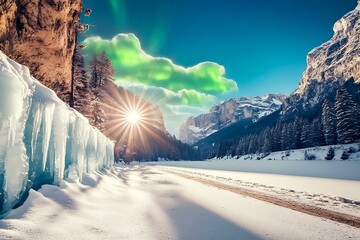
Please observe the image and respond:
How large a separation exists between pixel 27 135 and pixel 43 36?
44.9 ft

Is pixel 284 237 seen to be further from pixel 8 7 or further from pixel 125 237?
Result: pixel 8 7

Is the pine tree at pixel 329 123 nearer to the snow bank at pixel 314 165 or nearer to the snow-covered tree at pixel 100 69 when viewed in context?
the snow bank at pixel 314 165

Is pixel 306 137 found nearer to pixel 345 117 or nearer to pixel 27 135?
pixel 345 117

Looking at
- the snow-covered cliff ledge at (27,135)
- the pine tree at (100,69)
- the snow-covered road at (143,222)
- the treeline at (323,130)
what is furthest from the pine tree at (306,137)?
the snow-covered cliff ledge at (27,135)

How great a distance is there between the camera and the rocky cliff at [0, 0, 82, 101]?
1382 cm

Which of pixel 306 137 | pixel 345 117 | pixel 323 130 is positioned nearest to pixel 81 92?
pixel 345 117

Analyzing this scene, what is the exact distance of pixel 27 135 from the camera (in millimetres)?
6008

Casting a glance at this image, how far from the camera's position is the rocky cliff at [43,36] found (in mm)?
13822

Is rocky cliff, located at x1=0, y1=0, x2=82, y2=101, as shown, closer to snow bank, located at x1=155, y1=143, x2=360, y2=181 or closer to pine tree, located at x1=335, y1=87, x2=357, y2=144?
snow bank, located at x1=155, y1=143, x2=360, y2=181

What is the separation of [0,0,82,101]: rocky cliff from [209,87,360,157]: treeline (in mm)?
42538

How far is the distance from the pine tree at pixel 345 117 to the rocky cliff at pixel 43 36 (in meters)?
42.0

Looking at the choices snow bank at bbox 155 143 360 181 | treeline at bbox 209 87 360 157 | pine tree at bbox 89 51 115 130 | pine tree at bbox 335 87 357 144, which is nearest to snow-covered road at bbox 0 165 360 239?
snow bank at bbox 155 143 360 181

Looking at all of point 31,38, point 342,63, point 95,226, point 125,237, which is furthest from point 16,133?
point 342,63

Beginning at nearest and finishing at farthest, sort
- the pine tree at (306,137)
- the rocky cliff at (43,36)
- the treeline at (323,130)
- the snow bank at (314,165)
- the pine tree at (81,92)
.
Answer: the rocky cliff at (43,36) → the snow bank at (314,165) → the pine tree at (81,92) → the treeline at (323,130) → the pine tree at (306,137)
